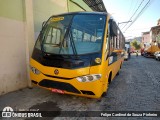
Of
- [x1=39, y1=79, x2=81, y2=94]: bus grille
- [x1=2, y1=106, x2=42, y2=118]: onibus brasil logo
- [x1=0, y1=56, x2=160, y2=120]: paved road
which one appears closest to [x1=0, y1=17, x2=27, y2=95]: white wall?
[x1=0, y1=56, x2=160, y2=120]: paved road

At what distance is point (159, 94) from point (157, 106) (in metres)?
1.22

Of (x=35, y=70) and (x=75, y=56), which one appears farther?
(x=35, y=70)

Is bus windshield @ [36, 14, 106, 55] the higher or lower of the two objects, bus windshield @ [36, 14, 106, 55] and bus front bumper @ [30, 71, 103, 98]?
the higher

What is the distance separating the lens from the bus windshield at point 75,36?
14.6ft

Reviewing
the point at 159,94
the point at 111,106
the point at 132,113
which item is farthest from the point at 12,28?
the point at 159,94

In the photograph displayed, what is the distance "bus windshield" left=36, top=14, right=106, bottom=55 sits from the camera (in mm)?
4457

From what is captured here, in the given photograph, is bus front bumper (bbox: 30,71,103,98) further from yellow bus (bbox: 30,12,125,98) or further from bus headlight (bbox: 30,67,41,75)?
bus headlight (bbox: 30,67,41,75)

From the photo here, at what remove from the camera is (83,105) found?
4715 mm

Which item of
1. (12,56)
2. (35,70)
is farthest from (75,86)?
(12,56)

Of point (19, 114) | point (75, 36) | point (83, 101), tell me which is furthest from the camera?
point (83, 101)

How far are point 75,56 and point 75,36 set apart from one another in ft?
2.08

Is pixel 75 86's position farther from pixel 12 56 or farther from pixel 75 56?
pixel 12 56

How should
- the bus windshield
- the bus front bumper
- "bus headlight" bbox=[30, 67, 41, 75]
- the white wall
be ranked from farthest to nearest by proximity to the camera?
the white wall → "bus headlight" bbox=[30, 67, 41, 75] → the bus windshield → the bus front bumper

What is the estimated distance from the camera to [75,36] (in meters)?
4.60
